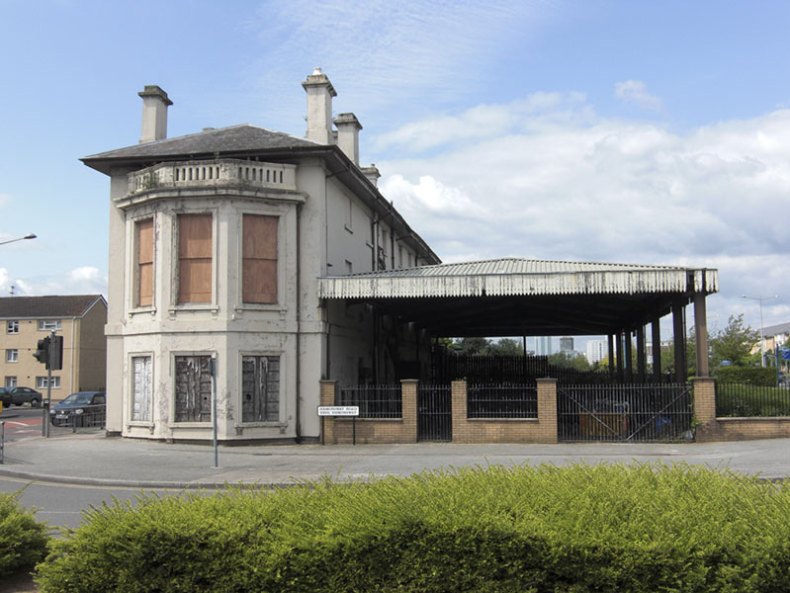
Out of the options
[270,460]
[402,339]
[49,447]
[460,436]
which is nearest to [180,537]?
[270,460]

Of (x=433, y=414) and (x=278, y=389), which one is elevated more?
(x=278, y=389)

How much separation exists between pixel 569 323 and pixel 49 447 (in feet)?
79.4

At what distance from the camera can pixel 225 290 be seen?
2097 centimetres

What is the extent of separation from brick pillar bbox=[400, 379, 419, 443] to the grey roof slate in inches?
277

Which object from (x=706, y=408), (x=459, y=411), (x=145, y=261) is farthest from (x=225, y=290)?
(x=706, y=408)

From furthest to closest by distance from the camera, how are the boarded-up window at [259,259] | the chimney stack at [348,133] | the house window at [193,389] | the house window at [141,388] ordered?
the chimney stack at [348,133] → the house window at [141,388] → the boarded-up window at [259,259] → the house window at [193,389]

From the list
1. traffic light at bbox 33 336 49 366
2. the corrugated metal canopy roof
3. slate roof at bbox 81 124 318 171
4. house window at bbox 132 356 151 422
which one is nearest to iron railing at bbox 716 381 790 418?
the corrugated metal canopy roof

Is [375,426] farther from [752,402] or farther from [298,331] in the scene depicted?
[752,402]

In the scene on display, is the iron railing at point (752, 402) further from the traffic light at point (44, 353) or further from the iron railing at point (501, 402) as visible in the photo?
the traffic light at point (44, 353)

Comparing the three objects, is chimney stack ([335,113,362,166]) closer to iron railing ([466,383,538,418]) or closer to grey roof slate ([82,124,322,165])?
grey roof slate ([82,124,322,165])

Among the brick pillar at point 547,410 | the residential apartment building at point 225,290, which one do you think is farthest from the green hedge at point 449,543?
the residential apartment building at point 225,290

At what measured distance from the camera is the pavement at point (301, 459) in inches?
591

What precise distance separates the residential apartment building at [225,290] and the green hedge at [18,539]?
44.4 feet

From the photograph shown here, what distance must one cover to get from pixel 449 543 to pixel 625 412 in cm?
1625
